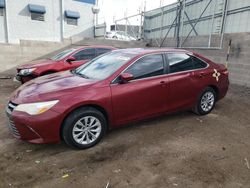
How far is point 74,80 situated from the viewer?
4145 millimetres

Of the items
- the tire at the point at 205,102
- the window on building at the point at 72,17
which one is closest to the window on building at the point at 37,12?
the window on building at the point at 72,17

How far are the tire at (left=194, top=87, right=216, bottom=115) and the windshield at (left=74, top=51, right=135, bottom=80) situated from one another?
1923 millimetres

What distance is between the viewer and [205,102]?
5.43 metres

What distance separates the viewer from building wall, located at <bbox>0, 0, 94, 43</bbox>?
15517mm

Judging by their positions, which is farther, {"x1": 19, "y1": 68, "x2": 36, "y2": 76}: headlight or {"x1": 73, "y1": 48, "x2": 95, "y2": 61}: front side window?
{"x1": 73, "y1": 48, "x2": 95, "y2": 61}: front side window

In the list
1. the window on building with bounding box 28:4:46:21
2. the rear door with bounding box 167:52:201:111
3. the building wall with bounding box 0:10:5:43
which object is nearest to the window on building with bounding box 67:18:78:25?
the window on building with bounding box 28:4:46:21

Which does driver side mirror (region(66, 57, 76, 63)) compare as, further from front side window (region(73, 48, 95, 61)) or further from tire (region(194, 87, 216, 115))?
tire (region(194, 87, 216, 115))

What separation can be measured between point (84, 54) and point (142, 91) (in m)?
4.67

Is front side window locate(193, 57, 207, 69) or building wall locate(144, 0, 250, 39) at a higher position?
building wall locate(144, 0, 250, 39)

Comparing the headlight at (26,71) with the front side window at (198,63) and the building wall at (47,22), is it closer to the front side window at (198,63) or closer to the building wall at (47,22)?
the front side window at (198,63)

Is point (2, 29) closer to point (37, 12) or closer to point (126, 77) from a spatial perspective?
point (37, 12)

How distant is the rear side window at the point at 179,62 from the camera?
4.80 metres

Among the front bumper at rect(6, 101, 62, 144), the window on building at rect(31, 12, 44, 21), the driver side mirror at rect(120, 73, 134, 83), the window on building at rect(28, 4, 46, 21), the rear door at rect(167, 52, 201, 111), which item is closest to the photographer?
the front bumper at rect(6, 101, 62, 144)

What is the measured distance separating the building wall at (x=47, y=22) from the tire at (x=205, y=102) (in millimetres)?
13363
